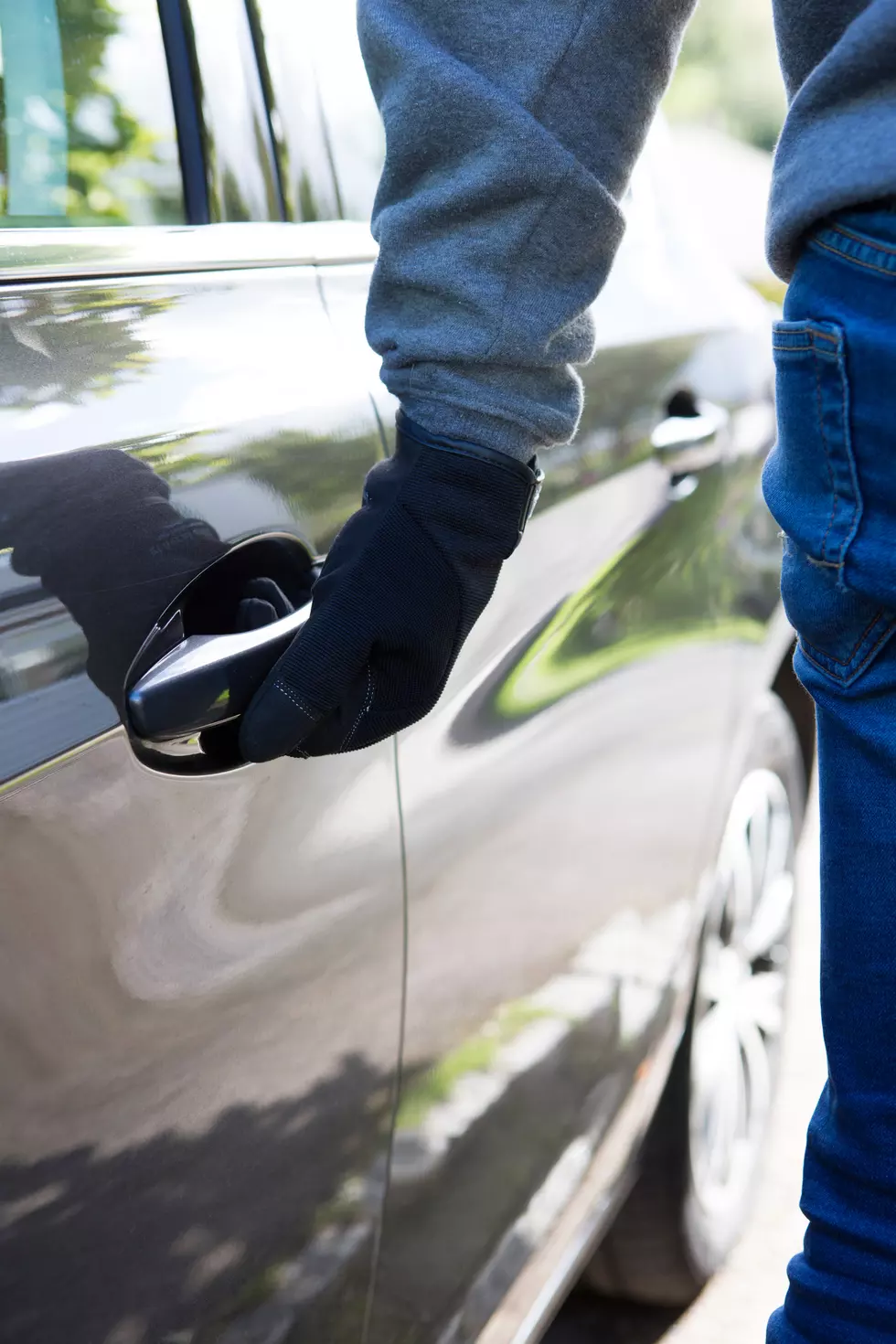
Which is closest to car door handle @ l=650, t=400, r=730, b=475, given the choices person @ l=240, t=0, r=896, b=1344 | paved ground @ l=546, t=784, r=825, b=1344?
person @ l=240, t=0, r=896, b=1344

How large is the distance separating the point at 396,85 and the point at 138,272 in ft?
0.84

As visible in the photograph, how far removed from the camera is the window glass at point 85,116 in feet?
4.07

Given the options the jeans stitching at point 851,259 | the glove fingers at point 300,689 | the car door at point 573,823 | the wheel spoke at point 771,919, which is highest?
the jeans stitching at point 851,259

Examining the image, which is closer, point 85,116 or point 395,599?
point 395,599

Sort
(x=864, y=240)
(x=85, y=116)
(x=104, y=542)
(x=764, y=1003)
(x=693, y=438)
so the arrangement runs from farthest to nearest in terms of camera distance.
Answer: (x=764, y=1003), (x=693, y=438), (x=85, y=116), (x=104, y=542), (x=864, y=240)

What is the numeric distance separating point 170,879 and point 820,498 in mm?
517

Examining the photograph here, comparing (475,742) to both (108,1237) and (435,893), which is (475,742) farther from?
(108,1237)

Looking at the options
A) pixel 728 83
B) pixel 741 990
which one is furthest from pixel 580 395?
pixel 728 83

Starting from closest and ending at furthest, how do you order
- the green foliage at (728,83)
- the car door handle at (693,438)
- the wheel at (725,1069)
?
the car door handle at (693,438)
the wheel at (725,1069)
the green foliage at (728,83)

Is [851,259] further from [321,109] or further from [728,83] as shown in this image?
[728,83]

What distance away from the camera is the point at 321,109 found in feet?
4.95

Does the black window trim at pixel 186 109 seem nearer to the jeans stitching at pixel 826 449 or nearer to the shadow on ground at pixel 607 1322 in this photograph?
the jeans stitching at pixel 826 449

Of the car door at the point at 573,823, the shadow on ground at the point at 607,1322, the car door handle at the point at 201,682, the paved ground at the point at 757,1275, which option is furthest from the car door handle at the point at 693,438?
the shadow on ground at the point at 607,1322

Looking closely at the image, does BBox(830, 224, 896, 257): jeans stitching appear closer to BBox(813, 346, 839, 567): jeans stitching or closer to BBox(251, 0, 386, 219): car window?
BBox(813, 346, 839, 567): jeans stitching
